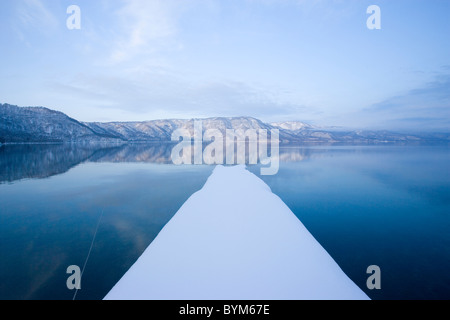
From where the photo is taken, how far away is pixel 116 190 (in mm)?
17906

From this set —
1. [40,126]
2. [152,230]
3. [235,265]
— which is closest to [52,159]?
[152,230]

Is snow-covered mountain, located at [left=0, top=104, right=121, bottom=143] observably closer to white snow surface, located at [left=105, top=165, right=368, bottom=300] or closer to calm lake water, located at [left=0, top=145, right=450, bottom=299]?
calm lake water, located at [left=0, top=145, right=450, bottom=299]

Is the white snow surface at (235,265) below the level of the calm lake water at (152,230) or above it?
above

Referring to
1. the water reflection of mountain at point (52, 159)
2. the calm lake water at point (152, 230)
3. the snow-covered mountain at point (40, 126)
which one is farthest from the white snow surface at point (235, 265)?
the snow-covered mountain at point (40, 126)

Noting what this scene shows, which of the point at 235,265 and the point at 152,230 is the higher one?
the point at 235,265

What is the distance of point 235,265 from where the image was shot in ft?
20.6

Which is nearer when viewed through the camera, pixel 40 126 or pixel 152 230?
pixel 152 230

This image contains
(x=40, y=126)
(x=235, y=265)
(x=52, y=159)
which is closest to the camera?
(x=235, y=265)

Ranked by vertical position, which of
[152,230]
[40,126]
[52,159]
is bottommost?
[152,230]

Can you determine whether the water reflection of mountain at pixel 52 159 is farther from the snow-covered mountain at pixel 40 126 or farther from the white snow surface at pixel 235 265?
the snow-covered mountain at pixel 40 126

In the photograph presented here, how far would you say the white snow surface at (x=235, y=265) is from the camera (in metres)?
5.21

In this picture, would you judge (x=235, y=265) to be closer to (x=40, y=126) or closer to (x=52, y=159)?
(x=52, y=159)
